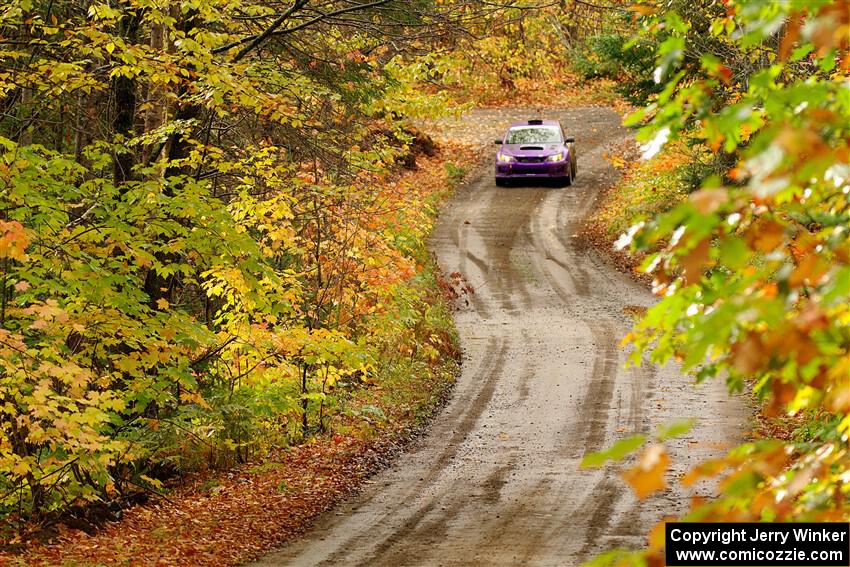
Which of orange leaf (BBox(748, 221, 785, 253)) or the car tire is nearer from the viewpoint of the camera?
orange leaf (BBox(748, 221, 785, 253))

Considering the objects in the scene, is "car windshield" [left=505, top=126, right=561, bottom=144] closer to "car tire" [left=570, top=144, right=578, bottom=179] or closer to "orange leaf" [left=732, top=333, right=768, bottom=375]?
"car tire" [left=570, top=144, right=578, bottom=179]

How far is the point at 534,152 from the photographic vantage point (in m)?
32.3

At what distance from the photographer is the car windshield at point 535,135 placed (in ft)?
106

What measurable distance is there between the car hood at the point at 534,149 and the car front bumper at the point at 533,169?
311mm

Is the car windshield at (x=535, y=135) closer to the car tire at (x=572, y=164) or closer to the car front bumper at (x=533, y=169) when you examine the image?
the car front bumper at (x=533, y=169)

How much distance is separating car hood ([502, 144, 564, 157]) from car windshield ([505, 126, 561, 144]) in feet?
0.43

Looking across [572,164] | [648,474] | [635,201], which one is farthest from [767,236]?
[572,164]

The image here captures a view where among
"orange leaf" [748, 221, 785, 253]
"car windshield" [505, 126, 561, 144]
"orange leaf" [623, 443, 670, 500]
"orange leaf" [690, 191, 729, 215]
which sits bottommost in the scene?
"orange leaf" [623, 443, 670, 500]

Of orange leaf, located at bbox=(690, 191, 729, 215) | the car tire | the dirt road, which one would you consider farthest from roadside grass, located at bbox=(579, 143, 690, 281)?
orange leaf, located at bbox=(690, 191, 729, 215)

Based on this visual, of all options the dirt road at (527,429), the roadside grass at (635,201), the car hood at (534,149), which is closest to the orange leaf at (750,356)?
the dirt road at (527,429)

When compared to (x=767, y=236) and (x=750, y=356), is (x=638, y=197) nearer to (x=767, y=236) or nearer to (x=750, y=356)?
(x=767, y=236)

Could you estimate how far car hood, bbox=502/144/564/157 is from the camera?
3219cm

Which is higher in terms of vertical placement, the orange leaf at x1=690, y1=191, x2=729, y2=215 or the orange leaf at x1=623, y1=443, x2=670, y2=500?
the orange leaf at x1=690, y1=191, x2=729, y2=215

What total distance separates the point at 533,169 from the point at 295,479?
2204 centimetres
